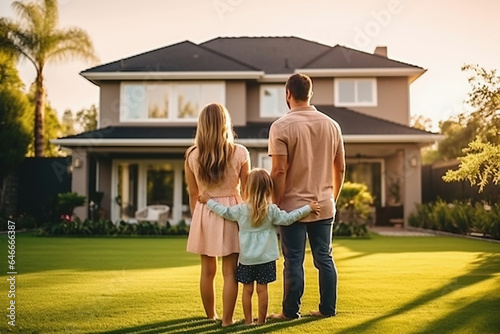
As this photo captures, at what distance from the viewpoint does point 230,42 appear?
76.9 ft

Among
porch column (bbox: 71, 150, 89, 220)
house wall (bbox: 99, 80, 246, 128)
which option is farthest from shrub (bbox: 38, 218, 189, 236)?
house wall (bbox: 99, 80, 246, 128)

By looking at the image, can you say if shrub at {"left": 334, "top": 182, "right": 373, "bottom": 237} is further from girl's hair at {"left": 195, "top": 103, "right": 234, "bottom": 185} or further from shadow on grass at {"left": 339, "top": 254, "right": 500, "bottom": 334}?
girl's hair at {"left": 195, "top": 103, "right": 234, "bottom": 185}

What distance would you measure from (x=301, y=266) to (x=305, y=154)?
3.04ft

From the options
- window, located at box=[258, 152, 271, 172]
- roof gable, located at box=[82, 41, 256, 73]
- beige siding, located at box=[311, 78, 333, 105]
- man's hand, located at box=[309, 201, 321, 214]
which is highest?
roof gable, located at box=[82, 41, 256, 73]

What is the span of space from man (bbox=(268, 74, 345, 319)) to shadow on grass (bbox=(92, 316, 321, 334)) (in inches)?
8.7

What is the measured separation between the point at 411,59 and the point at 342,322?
17.3m

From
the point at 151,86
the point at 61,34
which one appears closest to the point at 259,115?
the point at 151,86

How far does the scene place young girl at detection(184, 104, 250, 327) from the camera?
453cm

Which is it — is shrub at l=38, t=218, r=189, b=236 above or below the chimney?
below

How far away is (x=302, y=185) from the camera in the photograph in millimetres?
4688

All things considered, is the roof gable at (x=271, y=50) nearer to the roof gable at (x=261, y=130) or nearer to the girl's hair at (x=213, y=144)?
the roof gable at (x=261, y=130)

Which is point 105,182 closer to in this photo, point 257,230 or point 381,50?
point 381,50

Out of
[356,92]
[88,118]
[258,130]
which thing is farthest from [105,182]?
[88,118]

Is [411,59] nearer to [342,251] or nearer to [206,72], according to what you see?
[206,72]
